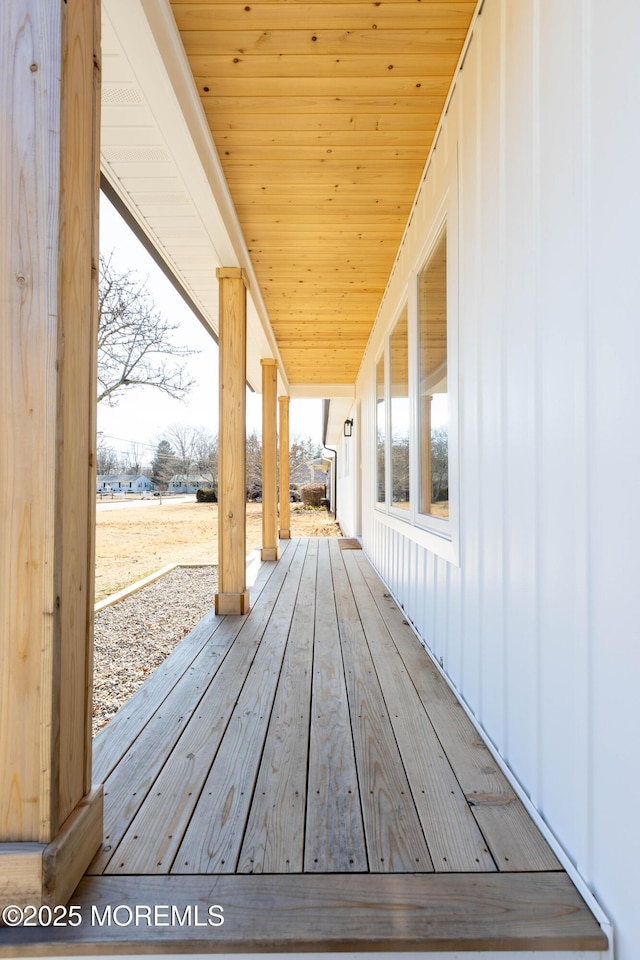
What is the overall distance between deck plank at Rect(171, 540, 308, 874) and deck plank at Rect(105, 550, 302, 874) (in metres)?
0.03

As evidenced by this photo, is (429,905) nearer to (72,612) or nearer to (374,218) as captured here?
(72,612)

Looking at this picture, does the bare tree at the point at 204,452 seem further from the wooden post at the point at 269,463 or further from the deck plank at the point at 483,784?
the deck plank at the point at 483,784

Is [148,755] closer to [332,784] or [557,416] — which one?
[332,784]

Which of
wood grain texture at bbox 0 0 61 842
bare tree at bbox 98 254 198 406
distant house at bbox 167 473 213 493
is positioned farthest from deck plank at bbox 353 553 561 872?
distant house at bbox 167 473 213 493

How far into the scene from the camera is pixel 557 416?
114cm

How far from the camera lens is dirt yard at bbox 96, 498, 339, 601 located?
18.2 feet

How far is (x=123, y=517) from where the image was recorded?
18.9 ft

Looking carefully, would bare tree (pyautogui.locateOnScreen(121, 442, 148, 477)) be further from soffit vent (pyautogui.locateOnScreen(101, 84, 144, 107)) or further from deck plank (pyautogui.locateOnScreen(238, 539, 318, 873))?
soffit vent (pyautogui.locateOnScreen(101, 84, 144, 107))

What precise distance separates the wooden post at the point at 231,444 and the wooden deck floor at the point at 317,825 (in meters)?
1.00

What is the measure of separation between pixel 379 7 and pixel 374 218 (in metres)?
1.29

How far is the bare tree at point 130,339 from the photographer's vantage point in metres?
5.03

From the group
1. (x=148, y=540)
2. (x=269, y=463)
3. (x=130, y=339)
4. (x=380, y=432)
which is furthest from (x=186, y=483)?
(x=380, y=432)

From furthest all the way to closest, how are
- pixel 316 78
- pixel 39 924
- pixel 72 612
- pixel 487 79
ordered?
pixel 316 78, pixel 487 79, pixel 72 612, pixel 39 924

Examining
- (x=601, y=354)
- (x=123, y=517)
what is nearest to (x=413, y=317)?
(x=601, y=354)
